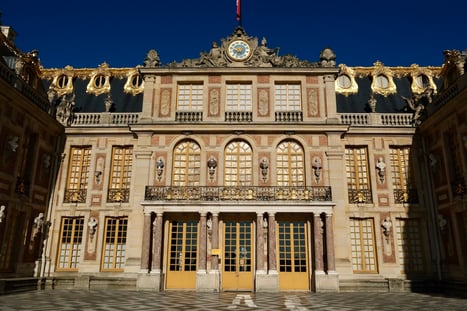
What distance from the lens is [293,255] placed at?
63.1 ft

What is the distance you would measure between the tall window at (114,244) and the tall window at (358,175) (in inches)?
479

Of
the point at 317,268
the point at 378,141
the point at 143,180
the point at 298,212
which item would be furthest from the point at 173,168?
the point at 378,141

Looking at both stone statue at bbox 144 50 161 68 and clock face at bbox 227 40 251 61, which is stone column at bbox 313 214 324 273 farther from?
stone statue at bbox 144 50 161 68

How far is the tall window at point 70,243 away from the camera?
65.3 feet

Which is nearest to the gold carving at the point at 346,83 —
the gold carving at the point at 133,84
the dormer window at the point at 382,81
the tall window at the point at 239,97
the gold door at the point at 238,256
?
the dormer window at the point at 382,81

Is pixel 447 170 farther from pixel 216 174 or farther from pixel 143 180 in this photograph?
pixel 143 180

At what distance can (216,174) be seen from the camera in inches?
797

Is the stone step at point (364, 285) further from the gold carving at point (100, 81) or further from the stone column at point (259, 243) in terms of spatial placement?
the gold carving at point (100, 81)

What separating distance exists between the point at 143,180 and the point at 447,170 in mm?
15104

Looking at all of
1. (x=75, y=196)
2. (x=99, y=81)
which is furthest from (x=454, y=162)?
(x=99, y=81)

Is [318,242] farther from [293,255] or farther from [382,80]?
[382,80]

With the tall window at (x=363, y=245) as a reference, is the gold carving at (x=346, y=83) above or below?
above

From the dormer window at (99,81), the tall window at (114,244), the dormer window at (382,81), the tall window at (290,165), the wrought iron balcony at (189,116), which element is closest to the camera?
the tall window at (114,244)

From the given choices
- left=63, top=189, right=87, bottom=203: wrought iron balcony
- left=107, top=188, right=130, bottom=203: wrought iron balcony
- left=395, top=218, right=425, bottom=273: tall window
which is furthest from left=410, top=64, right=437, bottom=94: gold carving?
left=63, top=189, right=87, bottom=203: wrought iron balcony
